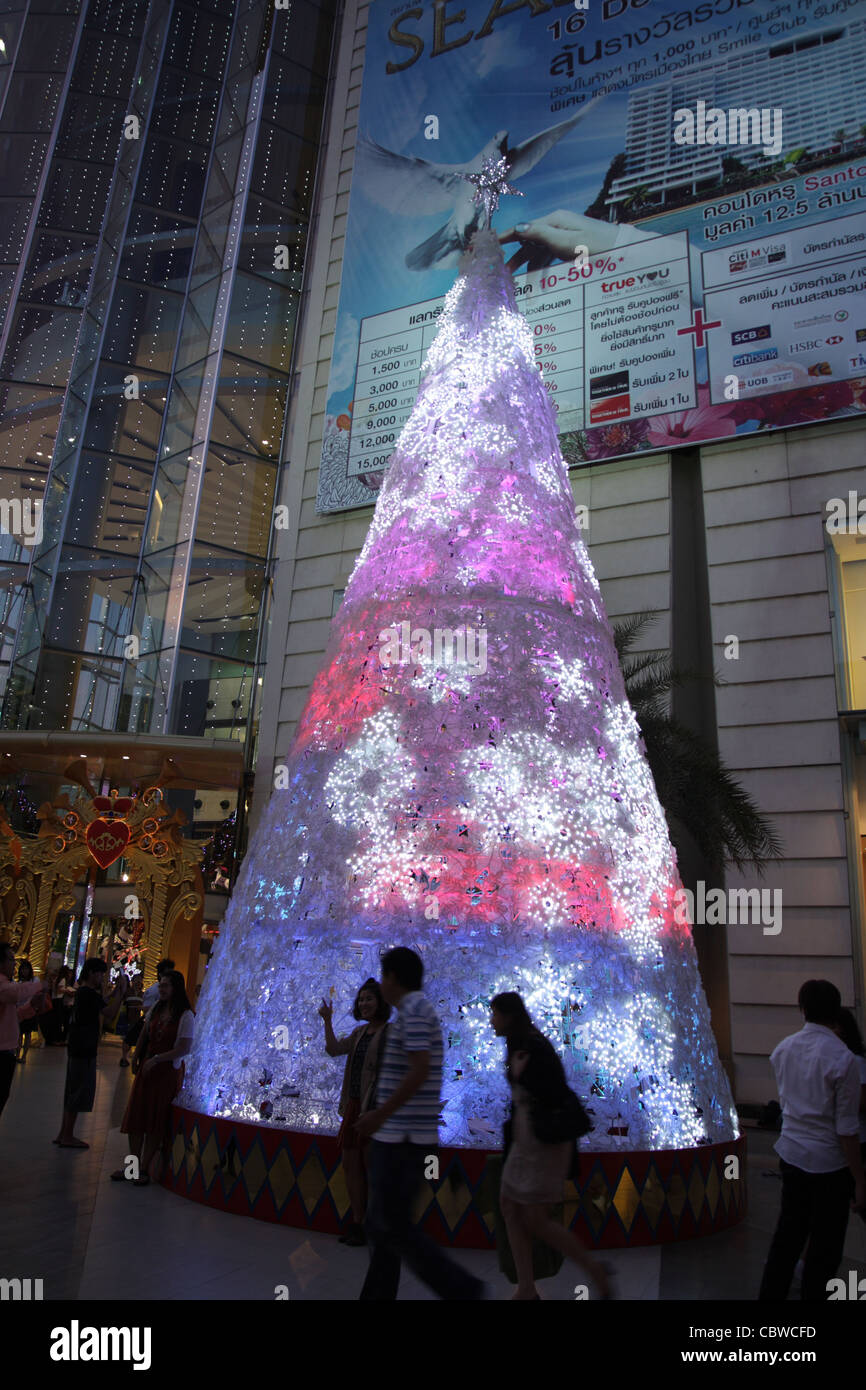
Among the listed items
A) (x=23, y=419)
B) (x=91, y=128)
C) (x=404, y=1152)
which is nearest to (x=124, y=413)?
(x=23, y=419)

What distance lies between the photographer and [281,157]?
857 inches

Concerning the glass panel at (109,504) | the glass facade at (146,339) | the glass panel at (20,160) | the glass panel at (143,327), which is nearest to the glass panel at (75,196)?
the glass facade at (146,339)

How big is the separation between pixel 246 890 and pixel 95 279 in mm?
20977

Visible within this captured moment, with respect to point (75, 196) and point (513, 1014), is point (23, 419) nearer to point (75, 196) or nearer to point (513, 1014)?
point (75, 196)

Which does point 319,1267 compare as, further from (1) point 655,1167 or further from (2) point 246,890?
(2) point 246,890

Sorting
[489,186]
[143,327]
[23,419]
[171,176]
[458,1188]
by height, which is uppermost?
[171,176]

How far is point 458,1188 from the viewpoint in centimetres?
450

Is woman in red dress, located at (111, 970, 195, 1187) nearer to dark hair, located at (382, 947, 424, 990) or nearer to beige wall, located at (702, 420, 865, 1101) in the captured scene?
dark hair, located at (382, 947, 424, 990)

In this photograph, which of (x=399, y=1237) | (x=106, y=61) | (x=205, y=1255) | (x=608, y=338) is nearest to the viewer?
(x=399, y=1237)

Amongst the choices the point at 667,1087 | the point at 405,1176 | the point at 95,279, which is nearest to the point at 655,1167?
the point at 667,1087

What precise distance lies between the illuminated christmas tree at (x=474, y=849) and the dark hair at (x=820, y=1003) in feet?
4.25

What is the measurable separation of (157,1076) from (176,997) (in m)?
0.56

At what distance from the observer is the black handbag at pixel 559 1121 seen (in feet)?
10.5

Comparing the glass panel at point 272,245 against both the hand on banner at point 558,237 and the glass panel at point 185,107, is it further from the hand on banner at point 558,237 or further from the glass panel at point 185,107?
the hand on banner at point 558,237
